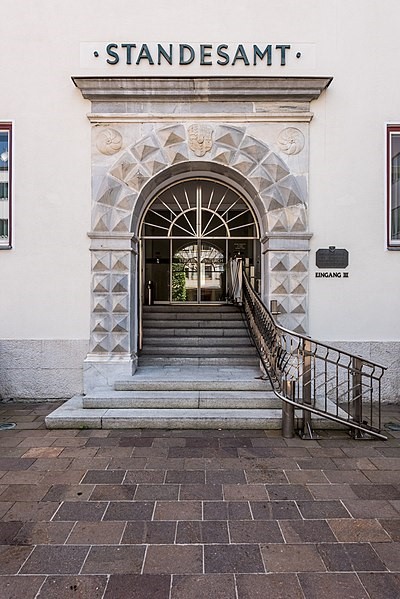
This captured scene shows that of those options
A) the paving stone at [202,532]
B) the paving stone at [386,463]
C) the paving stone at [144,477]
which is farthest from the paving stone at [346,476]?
→ the paving stone at [144,477]

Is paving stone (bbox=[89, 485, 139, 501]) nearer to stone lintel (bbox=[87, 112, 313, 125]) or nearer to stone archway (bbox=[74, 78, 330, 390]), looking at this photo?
stone archway (bbox=[74, 78, 330, 390])

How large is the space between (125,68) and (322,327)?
5483 mm

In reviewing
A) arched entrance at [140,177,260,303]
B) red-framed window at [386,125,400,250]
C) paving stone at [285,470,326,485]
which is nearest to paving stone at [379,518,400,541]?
paving stone at [285,470,326,485]

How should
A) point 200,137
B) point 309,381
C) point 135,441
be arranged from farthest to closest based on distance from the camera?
1. point 200,137
2. point 309,381
3. point 135,441

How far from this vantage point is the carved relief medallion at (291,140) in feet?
22.5

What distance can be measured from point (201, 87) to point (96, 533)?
21.0 feet

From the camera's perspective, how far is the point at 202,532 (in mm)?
3205

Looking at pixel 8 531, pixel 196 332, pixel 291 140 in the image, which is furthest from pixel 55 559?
pixel 291 140

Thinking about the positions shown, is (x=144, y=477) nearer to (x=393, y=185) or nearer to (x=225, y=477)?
(x=225, y=477)

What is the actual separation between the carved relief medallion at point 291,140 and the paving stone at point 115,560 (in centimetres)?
610

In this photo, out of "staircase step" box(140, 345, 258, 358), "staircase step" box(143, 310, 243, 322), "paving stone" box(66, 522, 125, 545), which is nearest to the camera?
"paving stone" box(66, 522, 125, 545)

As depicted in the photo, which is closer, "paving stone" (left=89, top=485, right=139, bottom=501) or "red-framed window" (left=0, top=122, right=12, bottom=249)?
"paving stone" (left=89, top=485, right=139, bottom=501)

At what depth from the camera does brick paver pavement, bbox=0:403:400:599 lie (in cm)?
267

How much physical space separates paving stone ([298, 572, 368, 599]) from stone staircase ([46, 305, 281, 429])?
275cm
